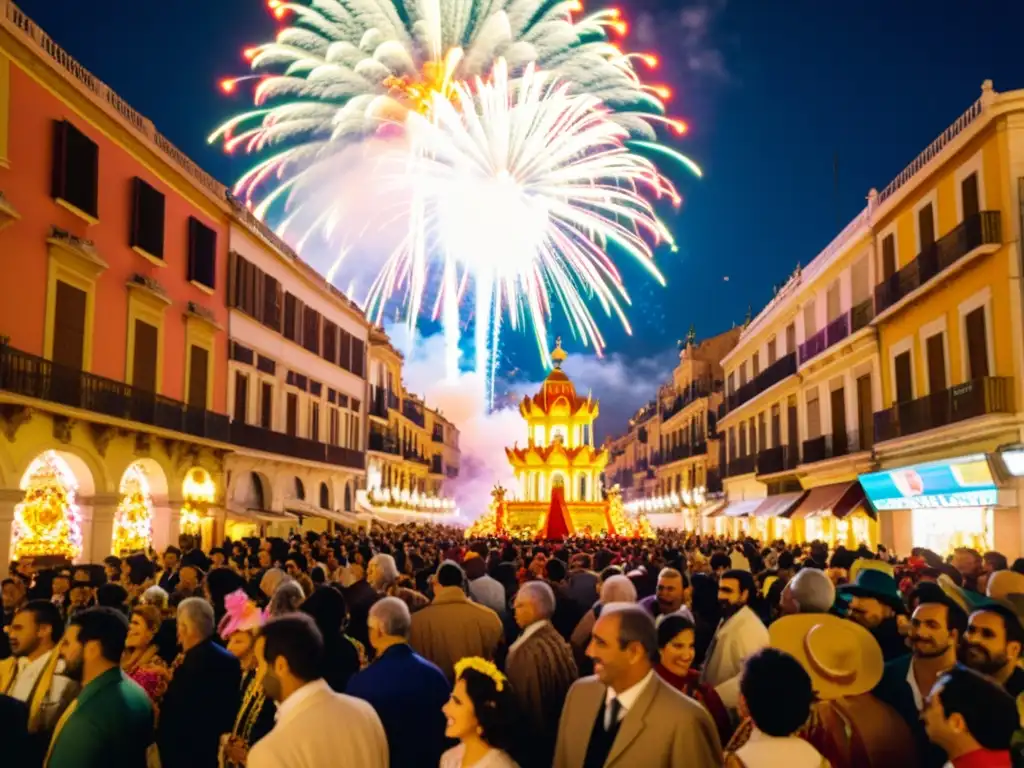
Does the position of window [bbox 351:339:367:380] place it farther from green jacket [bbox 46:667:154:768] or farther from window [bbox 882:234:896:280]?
green jacket [bbox 46:667:154:768]

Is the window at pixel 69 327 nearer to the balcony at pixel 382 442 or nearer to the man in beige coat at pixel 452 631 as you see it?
the man in beige coat at pixel 452 631

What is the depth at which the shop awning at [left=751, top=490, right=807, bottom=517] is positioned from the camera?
31.7 meters

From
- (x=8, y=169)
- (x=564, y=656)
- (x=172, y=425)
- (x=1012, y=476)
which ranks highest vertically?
(x=8, y=169)

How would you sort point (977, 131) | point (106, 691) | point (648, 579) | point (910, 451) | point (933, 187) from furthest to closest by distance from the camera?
1. point (910, 451)
2. point (933, 187)
3. point (977, 131)
4. point (648, 579)
5. point (106, 691)

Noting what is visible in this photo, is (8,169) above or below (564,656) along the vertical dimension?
above

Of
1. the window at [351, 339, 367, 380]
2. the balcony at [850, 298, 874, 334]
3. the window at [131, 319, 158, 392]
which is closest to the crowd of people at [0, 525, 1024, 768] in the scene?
the window at [131, 319, 158, 392]

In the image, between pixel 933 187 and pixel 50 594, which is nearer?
pixel 50 594

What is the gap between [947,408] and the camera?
21062 mm

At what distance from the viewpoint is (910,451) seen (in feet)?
77.5

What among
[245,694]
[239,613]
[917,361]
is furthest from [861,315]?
[245,694]

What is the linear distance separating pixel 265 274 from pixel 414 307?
534 cm

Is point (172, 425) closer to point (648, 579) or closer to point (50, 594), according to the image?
point (50, 594)

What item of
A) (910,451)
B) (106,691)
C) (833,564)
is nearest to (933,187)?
(910,451)

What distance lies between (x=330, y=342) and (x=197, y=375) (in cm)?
1265
